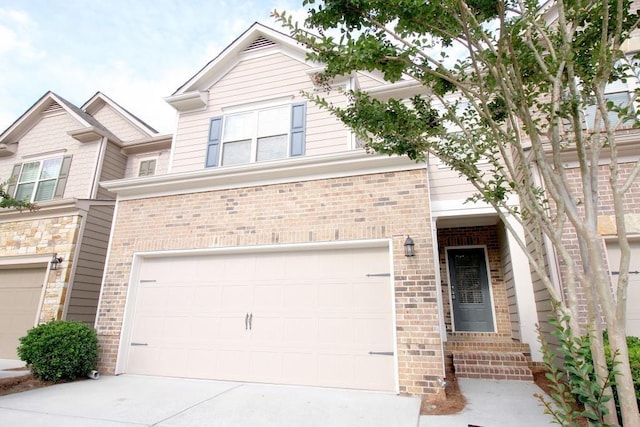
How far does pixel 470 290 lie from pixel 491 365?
243 cm

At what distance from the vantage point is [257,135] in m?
8.12

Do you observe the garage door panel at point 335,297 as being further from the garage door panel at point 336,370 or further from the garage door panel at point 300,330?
the garage door panel at point 336,370

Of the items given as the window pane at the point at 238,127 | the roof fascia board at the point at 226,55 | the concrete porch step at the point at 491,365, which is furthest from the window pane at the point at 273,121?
the concrete porch step at the point at 491,365

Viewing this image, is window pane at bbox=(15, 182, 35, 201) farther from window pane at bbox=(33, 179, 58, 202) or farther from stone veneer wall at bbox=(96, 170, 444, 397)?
stone veneer wall at bbox=(96, 170, 444, 397)

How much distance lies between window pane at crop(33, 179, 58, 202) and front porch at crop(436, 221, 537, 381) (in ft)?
36.3

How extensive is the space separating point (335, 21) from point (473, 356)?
5893 mm

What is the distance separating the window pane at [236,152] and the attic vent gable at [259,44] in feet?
8.93

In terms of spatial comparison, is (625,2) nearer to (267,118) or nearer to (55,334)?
(267,118)

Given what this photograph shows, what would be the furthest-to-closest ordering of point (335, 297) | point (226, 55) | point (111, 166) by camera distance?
point (111, 166) < point (226, 55) < point (335, 297)

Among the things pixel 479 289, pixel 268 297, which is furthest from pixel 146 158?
pixel 479 289

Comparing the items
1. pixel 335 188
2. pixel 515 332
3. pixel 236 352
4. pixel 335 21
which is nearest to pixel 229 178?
pixel 335 188

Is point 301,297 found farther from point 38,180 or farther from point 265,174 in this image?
point 38,180

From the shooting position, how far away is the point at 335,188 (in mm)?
5934

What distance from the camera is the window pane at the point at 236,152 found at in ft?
26.4
